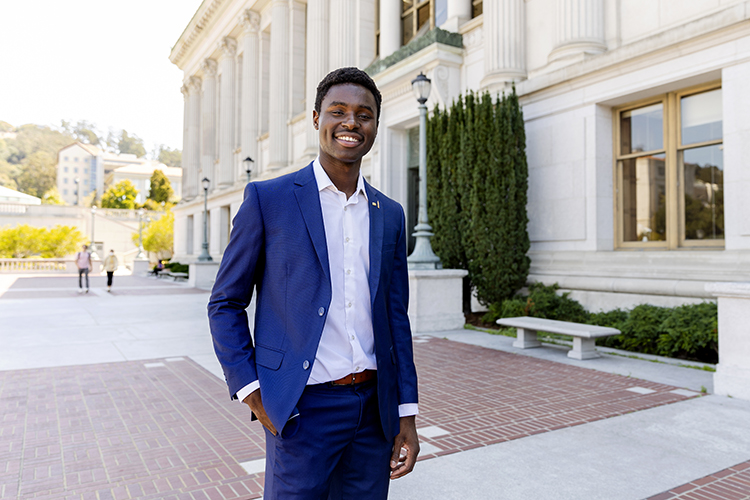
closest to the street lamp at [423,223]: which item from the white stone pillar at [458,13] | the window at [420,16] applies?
the white stone pillar at [458,13]

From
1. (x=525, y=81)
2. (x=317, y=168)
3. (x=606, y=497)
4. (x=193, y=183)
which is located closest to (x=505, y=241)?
(x=525, y=81)

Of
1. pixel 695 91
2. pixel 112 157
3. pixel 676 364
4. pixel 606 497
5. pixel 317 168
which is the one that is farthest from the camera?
pixel 112 157

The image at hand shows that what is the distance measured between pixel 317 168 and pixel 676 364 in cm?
735

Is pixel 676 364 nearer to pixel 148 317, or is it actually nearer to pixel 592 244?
pixel 592 244

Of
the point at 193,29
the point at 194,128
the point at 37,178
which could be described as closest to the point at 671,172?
the point at 193,29

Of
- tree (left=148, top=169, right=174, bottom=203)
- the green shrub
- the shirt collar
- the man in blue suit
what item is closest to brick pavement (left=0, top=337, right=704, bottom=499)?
the green shrub

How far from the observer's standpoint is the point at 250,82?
3080 centimetres

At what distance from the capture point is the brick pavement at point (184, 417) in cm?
380

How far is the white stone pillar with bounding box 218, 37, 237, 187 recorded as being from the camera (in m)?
34.2

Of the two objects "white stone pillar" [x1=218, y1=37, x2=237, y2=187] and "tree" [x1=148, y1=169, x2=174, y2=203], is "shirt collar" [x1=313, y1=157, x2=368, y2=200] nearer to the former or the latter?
"white stone pillar" [x1=218, y1=37, x2=237, y2=187]

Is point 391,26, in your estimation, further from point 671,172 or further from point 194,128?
point 194,128

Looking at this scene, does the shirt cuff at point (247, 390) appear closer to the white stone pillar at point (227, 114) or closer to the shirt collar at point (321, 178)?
the shirt collar at point (321, 178)

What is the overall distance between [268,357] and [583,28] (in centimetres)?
1179

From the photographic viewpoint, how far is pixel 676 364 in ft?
24.8
